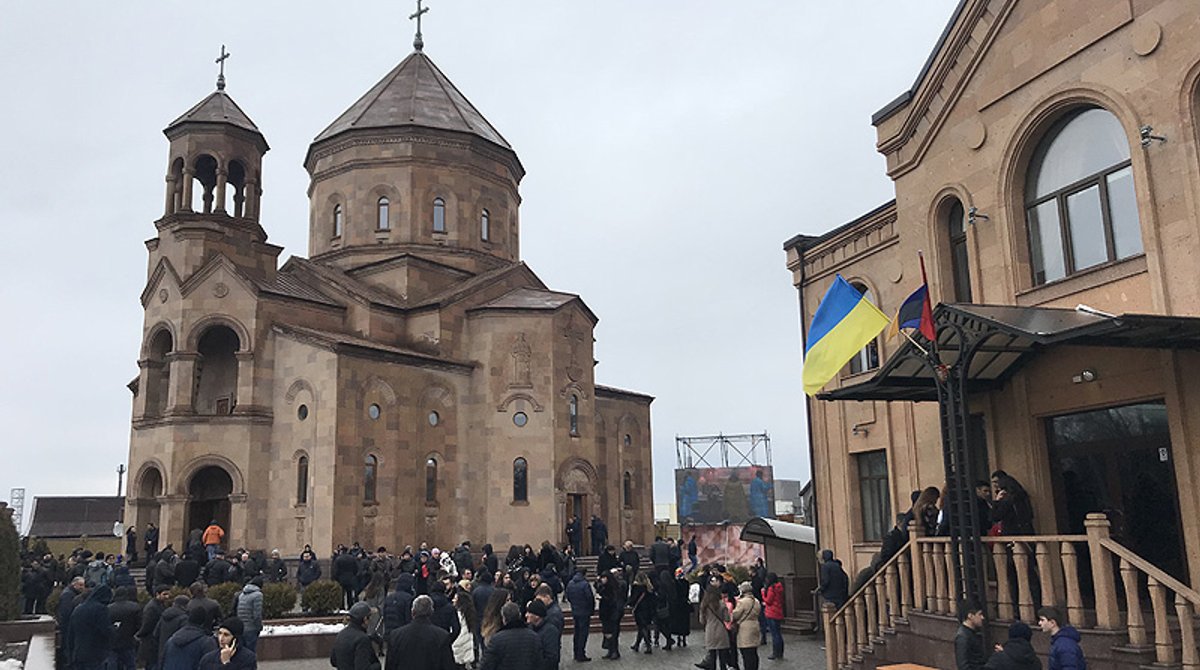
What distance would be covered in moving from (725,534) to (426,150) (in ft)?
60.1

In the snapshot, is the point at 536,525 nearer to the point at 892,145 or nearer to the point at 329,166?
the point at 329,166

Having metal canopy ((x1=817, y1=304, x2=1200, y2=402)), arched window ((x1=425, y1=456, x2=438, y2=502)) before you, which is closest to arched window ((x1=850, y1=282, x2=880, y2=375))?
metal canopy ((x1=817, y1=304, x2=1200, y2=402))

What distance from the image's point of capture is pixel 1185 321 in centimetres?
984

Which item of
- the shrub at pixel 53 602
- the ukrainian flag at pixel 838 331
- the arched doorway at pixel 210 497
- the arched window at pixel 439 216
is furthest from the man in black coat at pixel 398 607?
the arched window at pixel 439 216

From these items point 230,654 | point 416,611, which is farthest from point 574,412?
point 230,654

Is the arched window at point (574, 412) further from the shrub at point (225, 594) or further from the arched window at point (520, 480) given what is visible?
the shrub at point (225, 594)

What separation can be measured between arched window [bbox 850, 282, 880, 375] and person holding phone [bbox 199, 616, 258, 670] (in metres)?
13.5

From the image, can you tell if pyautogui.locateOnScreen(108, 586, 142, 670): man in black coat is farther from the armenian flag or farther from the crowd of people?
the armenian flag

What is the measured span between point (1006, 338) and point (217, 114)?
92.1 ft

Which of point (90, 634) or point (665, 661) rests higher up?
point (90, 634)

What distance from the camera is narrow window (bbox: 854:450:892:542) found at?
18.3 m

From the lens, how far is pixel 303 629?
18.0 metres

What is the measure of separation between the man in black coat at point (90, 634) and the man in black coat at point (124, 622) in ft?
0.26

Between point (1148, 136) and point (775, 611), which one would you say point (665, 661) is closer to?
point (775, 611)
